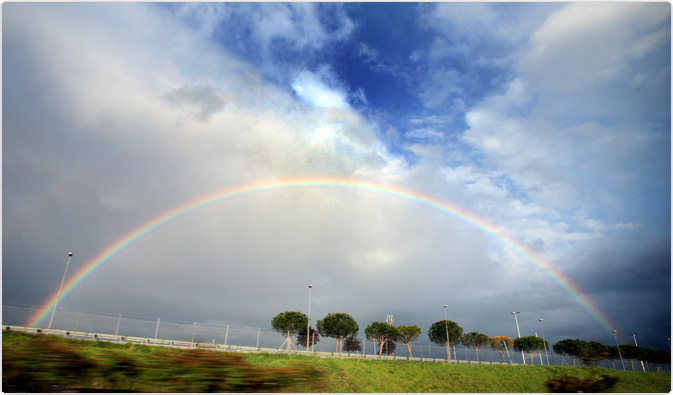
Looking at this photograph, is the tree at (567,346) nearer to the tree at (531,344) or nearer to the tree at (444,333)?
the tree at (531,344)

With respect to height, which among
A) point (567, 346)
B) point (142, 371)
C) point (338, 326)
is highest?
point (338, 326)

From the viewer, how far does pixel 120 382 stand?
630 cm

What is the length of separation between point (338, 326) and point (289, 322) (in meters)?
10.7

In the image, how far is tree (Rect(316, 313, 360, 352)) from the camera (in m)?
78.9

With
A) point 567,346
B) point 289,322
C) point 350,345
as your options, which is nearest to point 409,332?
point 350,345

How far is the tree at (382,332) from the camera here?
83.8 meters

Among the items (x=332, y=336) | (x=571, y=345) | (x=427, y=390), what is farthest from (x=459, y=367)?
(x=571, y=345)

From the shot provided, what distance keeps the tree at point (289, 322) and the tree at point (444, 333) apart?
1402 inches

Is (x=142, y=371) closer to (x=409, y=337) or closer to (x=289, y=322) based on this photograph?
(x=289, y=322)

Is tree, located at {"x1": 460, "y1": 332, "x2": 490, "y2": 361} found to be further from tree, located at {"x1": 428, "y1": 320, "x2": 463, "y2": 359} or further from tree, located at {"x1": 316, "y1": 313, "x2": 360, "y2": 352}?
tree, located at {"x1": 316, "y1": 313, "x2": 360, "y2": 352}

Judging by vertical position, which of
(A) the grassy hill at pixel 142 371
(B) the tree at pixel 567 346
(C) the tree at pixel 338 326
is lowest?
(B) the tree at pixel 567 346

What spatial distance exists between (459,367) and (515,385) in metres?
6.93

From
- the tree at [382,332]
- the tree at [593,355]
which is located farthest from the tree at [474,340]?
the tree at [593,355]

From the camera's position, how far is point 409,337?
3479 inches
